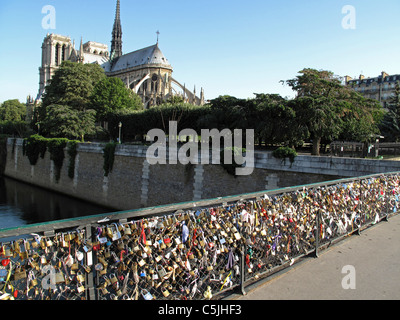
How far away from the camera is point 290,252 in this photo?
4918 millimetres

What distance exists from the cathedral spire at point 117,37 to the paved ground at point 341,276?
10779 centimetres

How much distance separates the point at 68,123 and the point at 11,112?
2349 inches

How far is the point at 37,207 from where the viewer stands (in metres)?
24.0

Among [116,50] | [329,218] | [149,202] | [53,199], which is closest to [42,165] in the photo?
[53,199]

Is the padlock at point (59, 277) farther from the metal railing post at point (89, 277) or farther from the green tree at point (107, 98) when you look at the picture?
the green tree at point (107, 98)

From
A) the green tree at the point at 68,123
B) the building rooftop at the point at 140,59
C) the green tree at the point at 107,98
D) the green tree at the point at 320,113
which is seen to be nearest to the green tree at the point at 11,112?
the building rooftop at the point at 140,59

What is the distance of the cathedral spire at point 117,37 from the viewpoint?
105 m

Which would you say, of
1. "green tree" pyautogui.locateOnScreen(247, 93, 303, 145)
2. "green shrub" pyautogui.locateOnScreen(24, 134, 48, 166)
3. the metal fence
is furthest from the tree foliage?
"green shrub" pyautogui.locateOnScreen(24, 134, 48, 166)

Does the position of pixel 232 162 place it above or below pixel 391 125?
below

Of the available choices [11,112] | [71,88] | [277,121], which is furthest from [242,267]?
[11,112]

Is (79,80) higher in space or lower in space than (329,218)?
higher

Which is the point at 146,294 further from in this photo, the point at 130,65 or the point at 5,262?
the point at 130,65

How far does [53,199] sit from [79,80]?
73.9 feet
